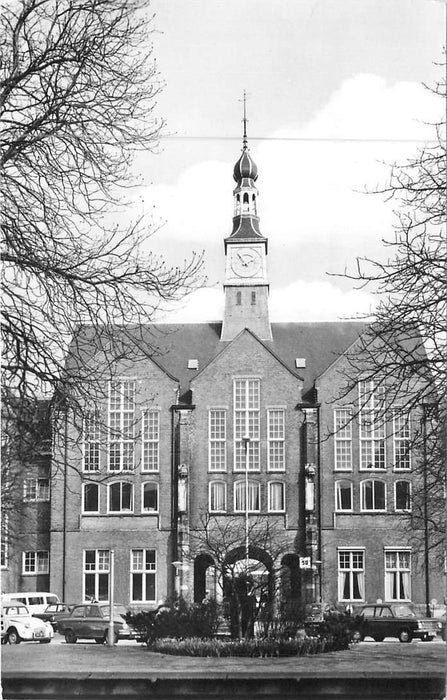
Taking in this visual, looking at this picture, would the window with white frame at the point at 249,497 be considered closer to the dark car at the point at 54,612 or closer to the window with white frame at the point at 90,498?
the window with white frame at the point at 90,498

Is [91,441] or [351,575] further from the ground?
[91,441]

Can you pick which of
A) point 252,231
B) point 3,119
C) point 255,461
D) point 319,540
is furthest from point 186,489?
point 3,119

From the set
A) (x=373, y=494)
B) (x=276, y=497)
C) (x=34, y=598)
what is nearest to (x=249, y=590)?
(x=276, y=497)

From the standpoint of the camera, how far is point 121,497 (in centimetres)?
1329

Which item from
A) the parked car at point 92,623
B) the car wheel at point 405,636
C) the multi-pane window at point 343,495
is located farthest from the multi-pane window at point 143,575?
the car wheel at point 405,636

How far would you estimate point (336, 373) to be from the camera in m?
12.6

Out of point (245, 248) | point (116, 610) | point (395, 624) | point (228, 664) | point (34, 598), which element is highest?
point (245, 248)

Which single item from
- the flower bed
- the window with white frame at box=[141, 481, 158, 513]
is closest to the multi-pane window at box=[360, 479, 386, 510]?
the flower bed

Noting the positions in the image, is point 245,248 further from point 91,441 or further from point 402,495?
point 402,495

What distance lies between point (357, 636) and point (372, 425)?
2315mm

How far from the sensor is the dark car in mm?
11989

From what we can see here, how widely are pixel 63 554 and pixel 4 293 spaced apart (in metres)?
4.07

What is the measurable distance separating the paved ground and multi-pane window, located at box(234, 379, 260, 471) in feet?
12.1

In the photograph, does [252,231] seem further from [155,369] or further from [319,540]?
[319,540]
